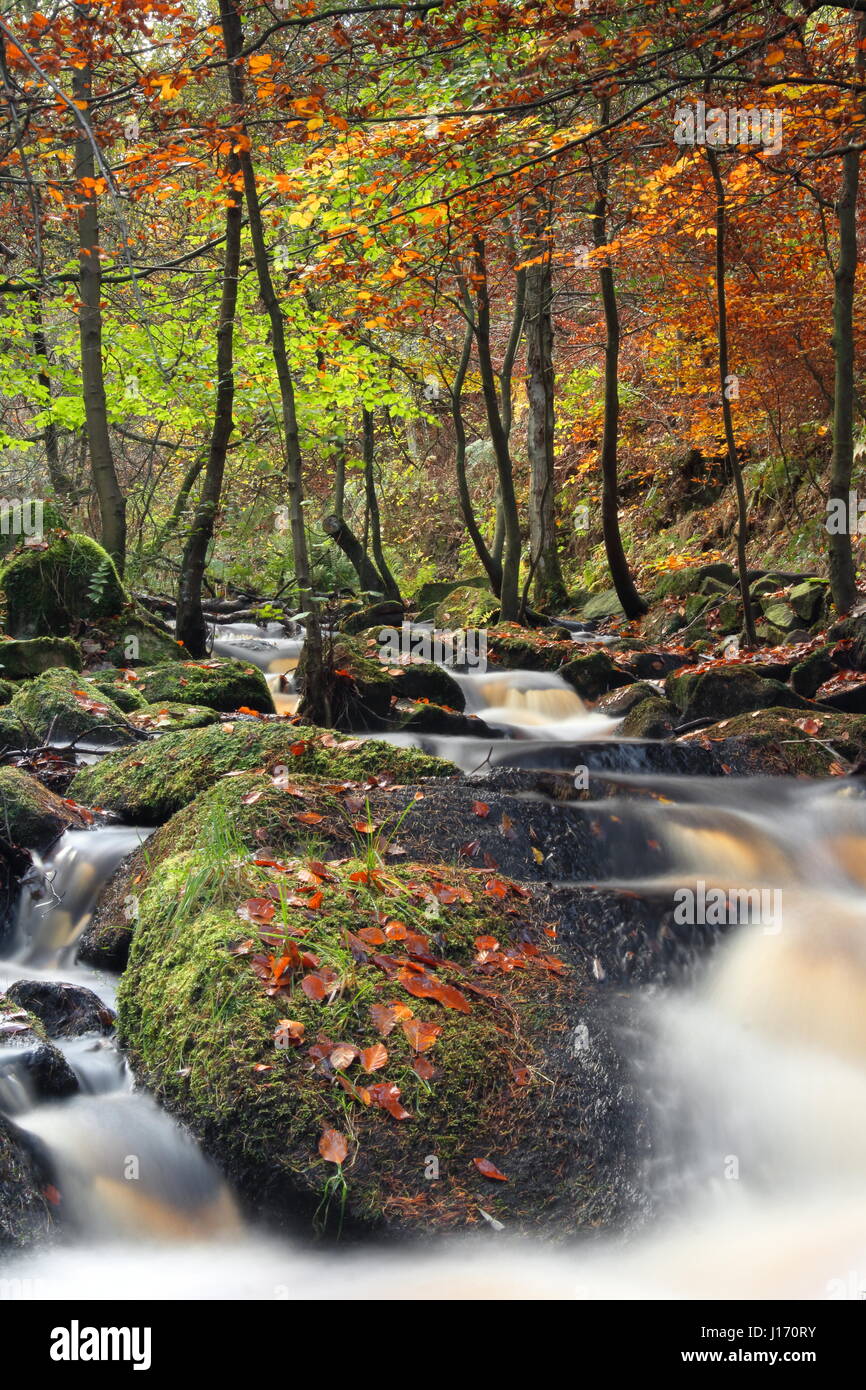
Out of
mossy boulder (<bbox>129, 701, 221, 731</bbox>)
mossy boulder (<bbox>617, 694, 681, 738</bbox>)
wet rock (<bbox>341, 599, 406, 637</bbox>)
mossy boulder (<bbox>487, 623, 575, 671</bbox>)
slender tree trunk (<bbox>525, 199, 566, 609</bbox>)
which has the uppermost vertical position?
slender tree trunk (<bbox>525, 199, 566, 609</bbox>)

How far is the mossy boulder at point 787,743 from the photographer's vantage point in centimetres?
696

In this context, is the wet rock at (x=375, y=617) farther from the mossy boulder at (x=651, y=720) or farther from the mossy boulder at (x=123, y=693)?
the mossy boulder at (x=651, y=720)

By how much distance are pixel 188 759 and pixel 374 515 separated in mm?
12073

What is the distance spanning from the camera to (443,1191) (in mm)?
3094

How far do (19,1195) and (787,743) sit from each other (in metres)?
5.84

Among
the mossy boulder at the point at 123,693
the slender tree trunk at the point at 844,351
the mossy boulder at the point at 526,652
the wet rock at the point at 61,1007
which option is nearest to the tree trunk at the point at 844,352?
the slender tree trunk at the point at 844,351

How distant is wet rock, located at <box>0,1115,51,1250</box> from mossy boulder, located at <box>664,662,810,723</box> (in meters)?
6.57

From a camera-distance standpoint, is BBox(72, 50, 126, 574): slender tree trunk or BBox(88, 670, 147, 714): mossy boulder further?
BBox(72, 50, 126, 574): slender tree trunk

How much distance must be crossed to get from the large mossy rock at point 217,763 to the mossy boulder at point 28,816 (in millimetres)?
373

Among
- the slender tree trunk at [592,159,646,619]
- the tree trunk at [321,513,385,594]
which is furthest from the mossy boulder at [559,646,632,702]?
the tree trunk at [321,513,385,594]

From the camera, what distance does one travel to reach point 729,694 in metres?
8.58

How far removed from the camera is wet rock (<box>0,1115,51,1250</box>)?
9.41 ft

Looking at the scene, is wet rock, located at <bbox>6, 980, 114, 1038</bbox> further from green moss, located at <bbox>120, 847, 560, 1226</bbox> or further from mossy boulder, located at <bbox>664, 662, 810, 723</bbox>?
mossy boulder, located at <bbox>664, 662, 810, 723</bbox>
